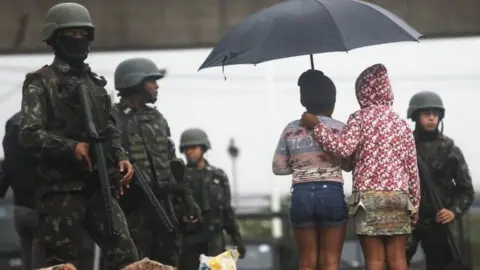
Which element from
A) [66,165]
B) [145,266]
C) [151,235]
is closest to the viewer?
[145,266]

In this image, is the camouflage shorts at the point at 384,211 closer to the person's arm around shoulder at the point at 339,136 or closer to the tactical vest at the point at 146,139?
the person's arm around shoulder at the point at 339,136

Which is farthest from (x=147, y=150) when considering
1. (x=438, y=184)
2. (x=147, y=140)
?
(x=438, y=184)

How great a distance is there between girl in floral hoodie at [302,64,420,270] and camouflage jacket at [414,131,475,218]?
322 cm

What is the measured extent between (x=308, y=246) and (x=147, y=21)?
9.20 metres

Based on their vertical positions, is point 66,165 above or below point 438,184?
above

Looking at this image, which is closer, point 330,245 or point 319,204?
point 319,204

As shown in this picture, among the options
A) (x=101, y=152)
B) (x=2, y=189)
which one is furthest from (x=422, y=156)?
(x=101, y=152)

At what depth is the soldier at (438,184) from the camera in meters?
13.2

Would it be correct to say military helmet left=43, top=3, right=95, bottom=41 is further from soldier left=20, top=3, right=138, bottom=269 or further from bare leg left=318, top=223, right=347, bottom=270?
bare leg left=318, top=223, right=347, bottom=270

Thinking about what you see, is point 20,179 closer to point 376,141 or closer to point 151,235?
point 151,235

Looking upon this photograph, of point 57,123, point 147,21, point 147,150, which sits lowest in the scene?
point 147,150

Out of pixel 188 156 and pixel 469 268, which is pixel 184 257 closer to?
pixel 188 156

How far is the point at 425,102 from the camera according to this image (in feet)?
44.3

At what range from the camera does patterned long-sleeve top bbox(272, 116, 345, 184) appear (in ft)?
32.7
